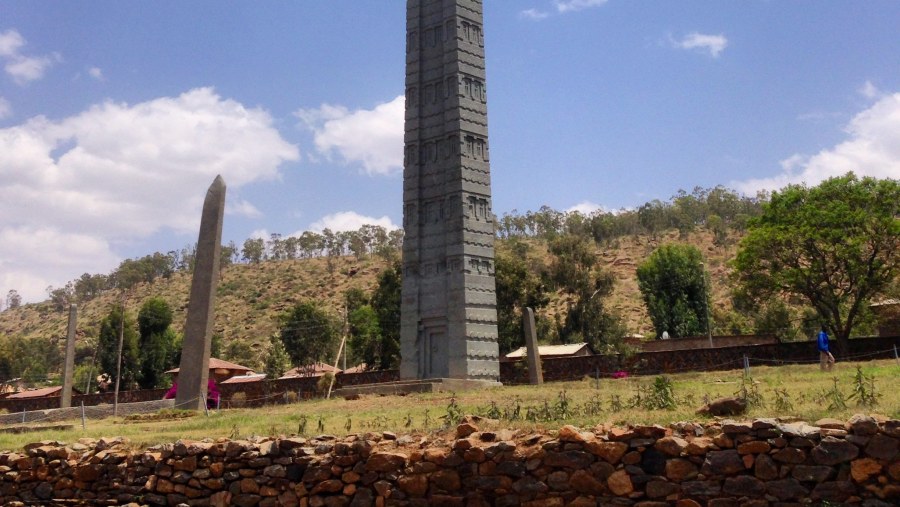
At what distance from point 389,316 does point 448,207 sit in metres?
21.7

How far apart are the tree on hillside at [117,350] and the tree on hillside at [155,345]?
544 millimetres

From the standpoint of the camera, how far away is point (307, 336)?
62156 mm

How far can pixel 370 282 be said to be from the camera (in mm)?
105375

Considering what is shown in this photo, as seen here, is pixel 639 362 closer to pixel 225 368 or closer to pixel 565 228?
pixel 225 368

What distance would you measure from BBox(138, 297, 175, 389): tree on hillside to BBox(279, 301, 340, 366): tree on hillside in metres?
9.46

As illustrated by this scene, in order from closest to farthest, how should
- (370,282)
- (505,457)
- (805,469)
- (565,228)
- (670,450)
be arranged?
(805,469)
(670,450)
(505,457)
(370,282)
(565,228)

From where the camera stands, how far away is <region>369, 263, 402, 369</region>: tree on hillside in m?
49.9

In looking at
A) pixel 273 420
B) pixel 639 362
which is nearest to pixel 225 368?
pixel 639 362

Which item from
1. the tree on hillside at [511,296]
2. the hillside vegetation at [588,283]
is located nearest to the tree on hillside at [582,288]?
the hillside vegetation at [588,283]

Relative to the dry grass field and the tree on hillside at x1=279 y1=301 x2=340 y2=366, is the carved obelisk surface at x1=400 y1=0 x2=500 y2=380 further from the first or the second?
the tree on hillside at x1=279 y1=301 x2=340 y2=366

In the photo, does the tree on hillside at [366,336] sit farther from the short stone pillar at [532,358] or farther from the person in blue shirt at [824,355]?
the person in blue shirt at [824,355]

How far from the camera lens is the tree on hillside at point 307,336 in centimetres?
6209

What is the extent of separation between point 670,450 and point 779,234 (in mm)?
31580

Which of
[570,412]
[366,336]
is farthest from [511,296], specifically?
[570,412]
